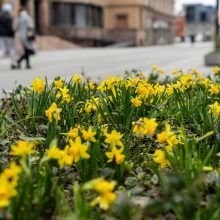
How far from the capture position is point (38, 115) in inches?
156

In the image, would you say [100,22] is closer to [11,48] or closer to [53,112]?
[11,48]

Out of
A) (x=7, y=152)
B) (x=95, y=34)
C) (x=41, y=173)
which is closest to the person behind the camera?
(x=41, y=173)

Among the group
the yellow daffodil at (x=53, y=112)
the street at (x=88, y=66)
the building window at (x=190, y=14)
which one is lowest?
the street at (x=88, y=66)

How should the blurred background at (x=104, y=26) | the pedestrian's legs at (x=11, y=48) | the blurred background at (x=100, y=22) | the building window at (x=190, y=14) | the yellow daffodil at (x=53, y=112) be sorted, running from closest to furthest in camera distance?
the yellow daffodil at (x=53, y=112), the pedestrian's legs at (x=11, y=48), the blurred background at (x=104, y=26), the blurred background at (x=100, y=22), the building window at (x=190, y=14)

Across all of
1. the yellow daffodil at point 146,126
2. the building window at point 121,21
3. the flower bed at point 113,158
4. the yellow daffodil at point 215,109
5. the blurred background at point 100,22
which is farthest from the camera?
the building window at point 121,21

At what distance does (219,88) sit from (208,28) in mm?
104137

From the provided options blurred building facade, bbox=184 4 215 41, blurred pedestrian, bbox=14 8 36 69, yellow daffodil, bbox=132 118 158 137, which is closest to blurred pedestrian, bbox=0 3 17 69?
blurred pedestrian, bbox=14 8 36 69

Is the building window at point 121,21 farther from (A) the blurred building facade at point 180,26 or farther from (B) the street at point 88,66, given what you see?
(B) the street at point 88,66

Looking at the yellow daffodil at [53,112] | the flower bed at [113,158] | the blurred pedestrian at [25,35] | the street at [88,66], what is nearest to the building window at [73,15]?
the street at [88,66]

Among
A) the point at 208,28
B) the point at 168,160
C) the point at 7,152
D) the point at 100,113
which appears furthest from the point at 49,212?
the point at 208,28

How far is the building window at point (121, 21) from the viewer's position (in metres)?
56.8

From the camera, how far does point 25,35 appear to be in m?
15.9

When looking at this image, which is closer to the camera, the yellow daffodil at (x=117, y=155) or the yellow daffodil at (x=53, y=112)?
the yellow daffodil at (x=117, y=155)

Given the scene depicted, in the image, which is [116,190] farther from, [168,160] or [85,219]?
[85,219]
